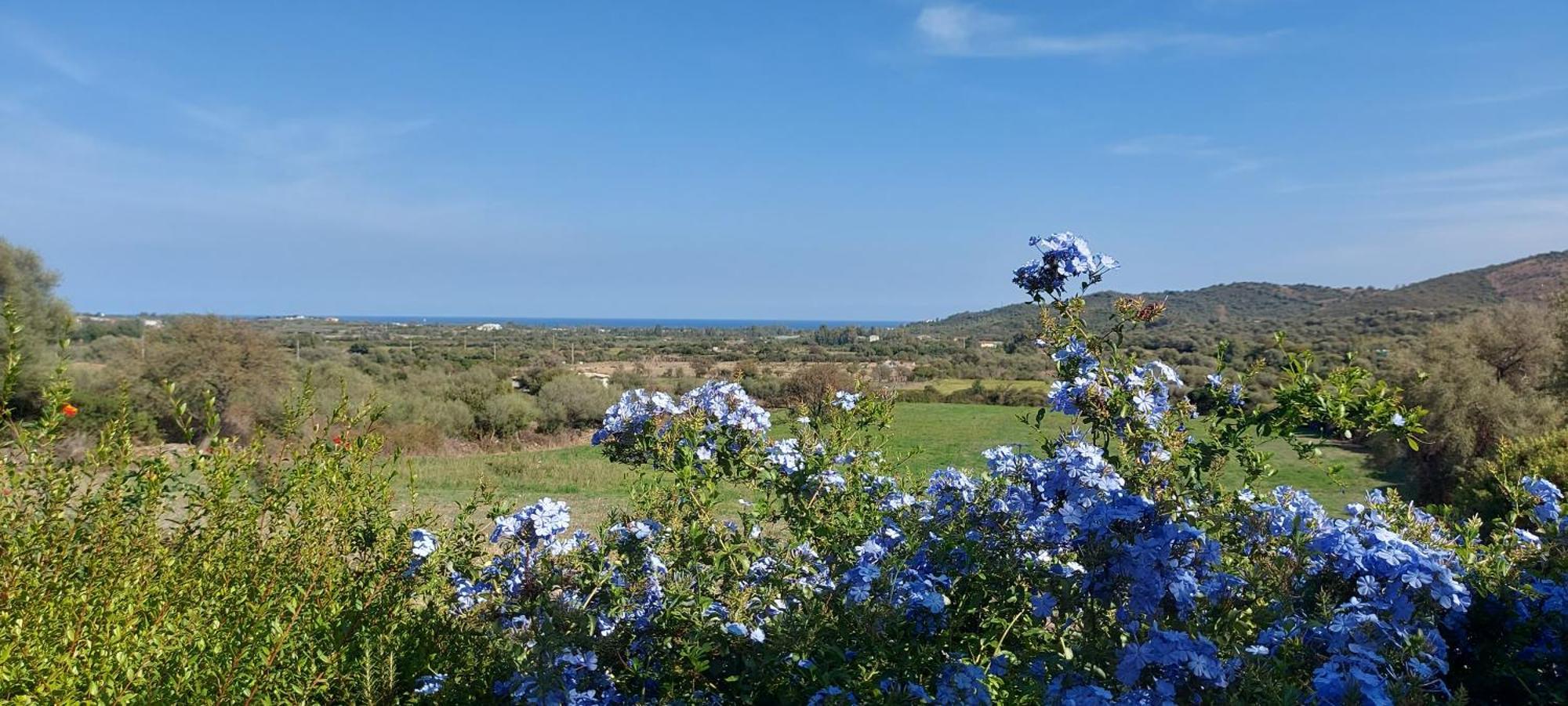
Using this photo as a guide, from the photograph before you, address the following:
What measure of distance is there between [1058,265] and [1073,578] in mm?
1158

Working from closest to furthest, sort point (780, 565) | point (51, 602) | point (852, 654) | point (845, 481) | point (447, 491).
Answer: point (51, 602)
point (852, 654)
point (780, 565)
point (845, 481)
point (447, 491)

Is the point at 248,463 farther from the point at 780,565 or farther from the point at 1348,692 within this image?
the point at 1348,692

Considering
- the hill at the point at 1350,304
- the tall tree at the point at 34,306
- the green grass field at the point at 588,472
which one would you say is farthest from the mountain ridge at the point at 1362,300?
the tall tree at the point at 34,306

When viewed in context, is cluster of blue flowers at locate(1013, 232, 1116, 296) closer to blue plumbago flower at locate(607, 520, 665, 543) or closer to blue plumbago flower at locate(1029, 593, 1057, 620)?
blue plumbago flower at locate(1029, 593, 1057, 620)

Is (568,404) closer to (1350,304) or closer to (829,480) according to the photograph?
(829,480)

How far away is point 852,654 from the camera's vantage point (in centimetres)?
250

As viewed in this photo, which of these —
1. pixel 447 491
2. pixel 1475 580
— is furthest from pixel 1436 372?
pixel 447 491

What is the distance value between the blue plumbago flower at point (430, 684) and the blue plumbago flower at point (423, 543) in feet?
1.73

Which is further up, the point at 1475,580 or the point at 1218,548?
the point at 1218,548

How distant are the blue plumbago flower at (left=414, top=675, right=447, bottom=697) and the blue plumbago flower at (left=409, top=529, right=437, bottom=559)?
1.73 feet

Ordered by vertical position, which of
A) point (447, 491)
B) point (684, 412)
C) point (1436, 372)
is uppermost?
point (684, 412)

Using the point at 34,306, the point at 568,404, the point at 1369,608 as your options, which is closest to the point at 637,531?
the point at 1369,608

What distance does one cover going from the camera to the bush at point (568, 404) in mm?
41125

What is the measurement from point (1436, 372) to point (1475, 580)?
25.1 metres
